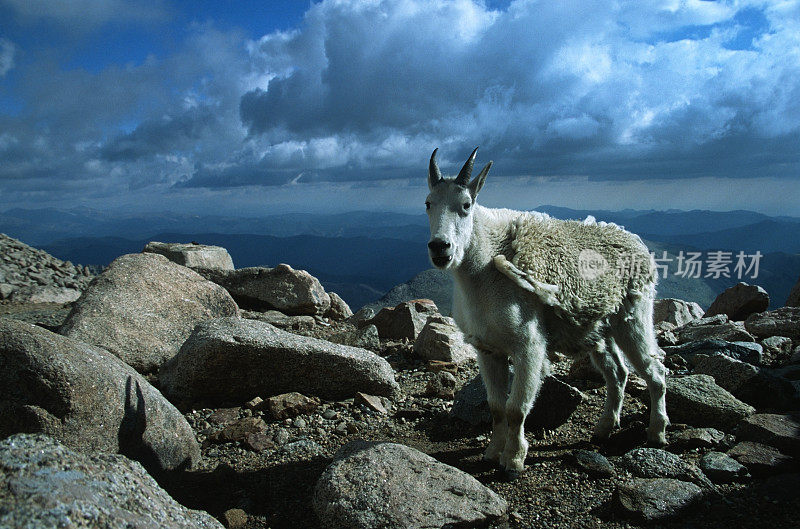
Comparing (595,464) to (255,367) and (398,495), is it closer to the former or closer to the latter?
(398,495)

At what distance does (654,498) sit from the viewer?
211 inches

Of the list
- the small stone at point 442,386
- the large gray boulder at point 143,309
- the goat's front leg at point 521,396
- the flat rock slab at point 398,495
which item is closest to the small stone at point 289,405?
the small stone at point 442,386

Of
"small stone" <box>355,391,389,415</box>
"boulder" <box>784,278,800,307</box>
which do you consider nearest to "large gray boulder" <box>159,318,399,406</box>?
"small stone" <box>355,391,389,415</box>

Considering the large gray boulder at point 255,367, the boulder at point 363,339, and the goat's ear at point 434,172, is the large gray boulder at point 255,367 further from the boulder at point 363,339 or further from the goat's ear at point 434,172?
the goat's ear at point 434,172

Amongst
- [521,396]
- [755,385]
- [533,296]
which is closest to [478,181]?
[533,296]

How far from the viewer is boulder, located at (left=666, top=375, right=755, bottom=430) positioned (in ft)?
24.8

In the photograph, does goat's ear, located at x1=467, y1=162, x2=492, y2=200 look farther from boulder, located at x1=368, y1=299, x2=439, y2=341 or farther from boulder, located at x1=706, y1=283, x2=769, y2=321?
boulder, located at x1=706, y1=283, x2=769, y2=321

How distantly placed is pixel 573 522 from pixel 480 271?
2.99m

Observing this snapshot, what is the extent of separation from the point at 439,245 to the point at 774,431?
17.3 ft

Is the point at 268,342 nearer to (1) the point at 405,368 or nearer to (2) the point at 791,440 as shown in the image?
(1) the point at 405,368

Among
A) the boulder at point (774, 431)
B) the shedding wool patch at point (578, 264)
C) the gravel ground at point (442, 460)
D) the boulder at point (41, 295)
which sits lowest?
the boulder at point (41, 295)

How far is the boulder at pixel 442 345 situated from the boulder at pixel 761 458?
489 cm

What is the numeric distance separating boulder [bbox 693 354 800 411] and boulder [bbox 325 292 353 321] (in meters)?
9.25

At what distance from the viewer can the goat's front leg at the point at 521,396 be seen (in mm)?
6188
